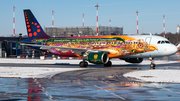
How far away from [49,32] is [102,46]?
59.8 meters

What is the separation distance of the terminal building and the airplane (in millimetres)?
36409

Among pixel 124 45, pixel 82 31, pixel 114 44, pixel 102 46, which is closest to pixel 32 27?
pixel 102 46

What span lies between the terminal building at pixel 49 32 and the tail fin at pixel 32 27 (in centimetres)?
3530

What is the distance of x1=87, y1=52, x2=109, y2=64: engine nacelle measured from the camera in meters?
35.9

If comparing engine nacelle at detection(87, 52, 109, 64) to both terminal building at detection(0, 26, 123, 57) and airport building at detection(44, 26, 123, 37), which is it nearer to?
terminal building at detection(0, 26, 123, 57)

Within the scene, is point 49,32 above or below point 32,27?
above

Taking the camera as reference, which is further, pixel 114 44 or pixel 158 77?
pixel 114 44

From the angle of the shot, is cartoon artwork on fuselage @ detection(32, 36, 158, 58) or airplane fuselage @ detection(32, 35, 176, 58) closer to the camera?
airplane fuselage @ detection(32, 35, 176, 58)

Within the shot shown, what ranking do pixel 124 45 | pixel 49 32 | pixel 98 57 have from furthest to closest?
1. pixel 49 32
2. pixel 124 45
3. pixel 98 57

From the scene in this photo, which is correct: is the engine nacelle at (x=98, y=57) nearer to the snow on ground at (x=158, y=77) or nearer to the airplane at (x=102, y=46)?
the airplane at (x=102, y=46)

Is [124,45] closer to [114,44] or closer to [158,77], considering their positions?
[114,44]

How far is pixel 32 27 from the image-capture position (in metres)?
45.7

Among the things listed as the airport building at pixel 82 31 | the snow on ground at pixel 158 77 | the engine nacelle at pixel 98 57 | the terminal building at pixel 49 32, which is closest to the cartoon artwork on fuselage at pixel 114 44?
the engine nacelle at pixel 98 57

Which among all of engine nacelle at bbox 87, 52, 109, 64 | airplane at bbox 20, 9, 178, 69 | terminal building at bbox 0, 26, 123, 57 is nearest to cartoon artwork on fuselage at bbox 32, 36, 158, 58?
airplane at bbox 20, 9, 178, 69
